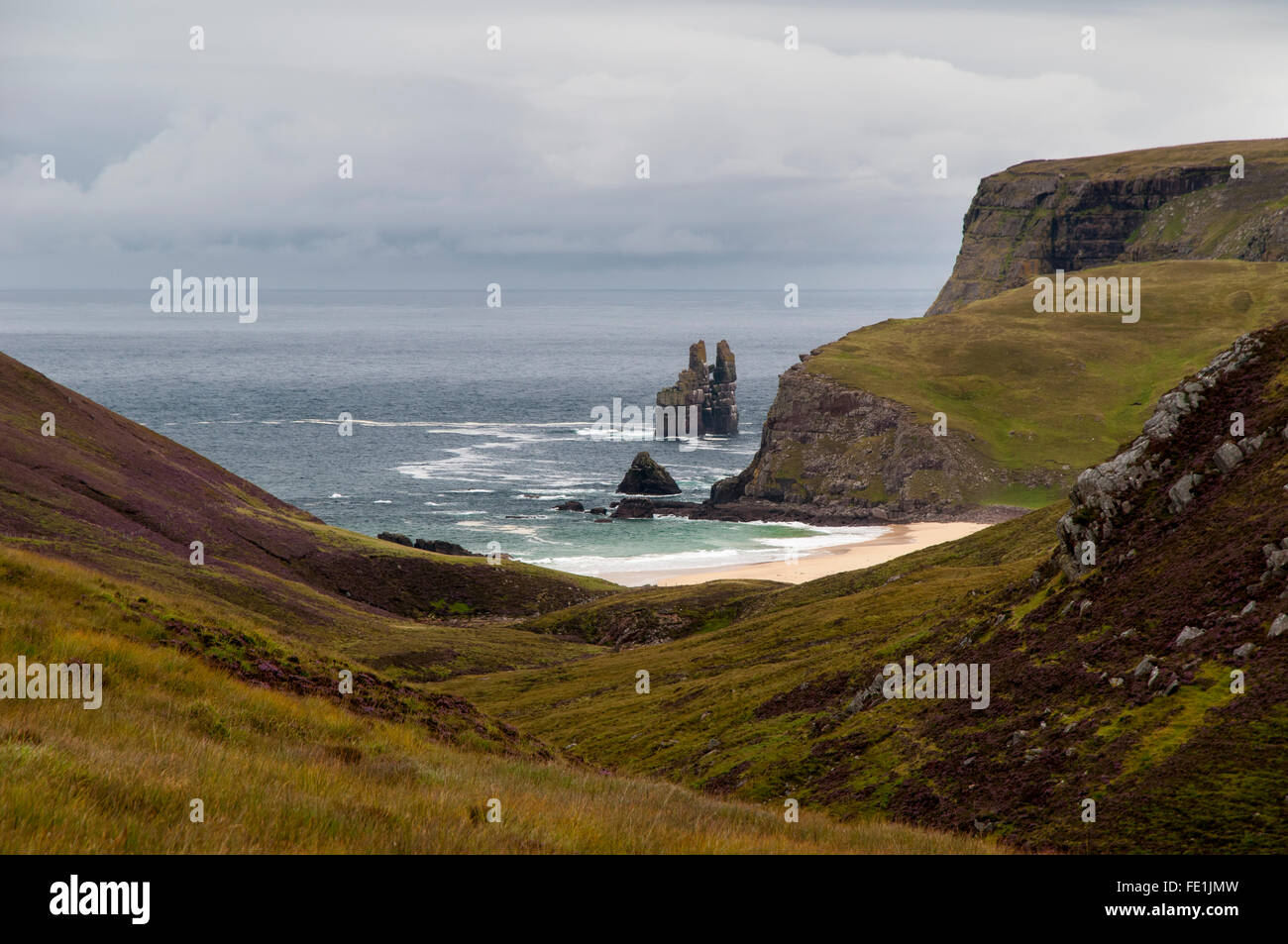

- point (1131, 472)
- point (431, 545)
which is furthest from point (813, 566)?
point (1131, 472)

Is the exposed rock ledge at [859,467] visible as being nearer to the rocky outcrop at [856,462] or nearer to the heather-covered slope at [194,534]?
the rocky outcrop at [856,462]

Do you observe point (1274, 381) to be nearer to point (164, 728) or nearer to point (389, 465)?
point (164, 728)

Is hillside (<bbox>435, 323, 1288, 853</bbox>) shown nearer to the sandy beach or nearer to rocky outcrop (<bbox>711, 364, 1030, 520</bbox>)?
the sandy beach

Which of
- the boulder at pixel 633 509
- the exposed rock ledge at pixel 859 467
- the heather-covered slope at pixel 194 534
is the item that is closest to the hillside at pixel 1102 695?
the heather-covered slope at pixel 194 534

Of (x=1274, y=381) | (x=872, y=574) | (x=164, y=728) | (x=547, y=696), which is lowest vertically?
(x=547, y=696)

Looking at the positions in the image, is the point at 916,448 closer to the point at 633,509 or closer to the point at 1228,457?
the point at 633,509
